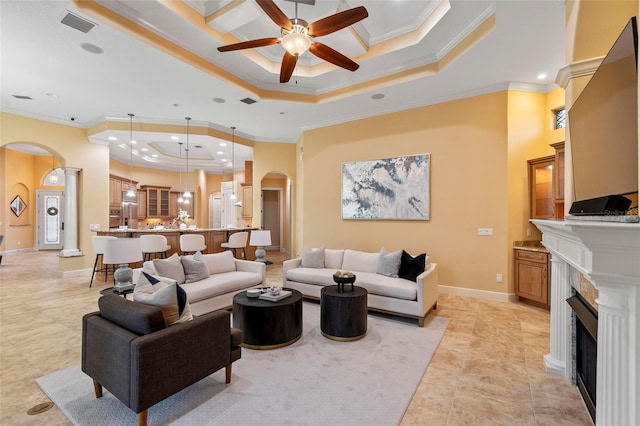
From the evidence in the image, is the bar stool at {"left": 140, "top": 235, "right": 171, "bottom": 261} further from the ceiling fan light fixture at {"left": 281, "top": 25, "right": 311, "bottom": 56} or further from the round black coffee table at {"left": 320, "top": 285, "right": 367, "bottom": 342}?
the ceiling fan light fixture at {"left": 281, "top": 25, "right": 311, "bottom": 56}

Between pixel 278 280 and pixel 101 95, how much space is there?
475cm

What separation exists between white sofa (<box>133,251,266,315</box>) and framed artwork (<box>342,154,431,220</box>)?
245 centimetres

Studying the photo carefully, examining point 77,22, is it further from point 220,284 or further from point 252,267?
point 252,267

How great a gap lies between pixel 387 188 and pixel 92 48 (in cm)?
492

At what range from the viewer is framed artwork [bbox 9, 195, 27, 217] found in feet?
31.8

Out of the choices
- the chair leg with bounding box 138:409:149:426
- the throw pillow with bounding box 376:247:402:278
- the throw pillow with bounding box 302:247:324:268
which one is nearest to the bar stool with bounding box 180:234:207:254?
the throw pillow with bounding box 302:247:324:268

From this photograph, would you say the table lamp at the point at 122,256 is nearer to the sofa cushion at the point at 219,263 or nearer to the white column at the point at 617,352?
the sofa cushion at the point at 219,263

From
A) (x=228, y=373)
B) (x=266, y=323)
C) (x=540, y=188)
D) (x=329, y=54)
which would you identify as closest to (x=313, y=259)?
(x=266, y=323)

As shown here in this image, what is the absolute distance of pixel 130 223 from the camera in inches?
419

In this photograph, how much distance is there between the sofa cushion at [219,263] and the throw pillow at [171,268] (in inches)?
17.0

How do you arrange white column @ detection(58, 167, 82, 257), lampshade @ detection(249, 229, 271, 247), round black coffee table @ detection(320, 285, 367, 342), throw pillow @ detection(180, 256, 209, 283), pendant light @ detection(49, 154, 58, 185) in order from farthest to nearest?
pendant light @ detection(49, 154, 58, 185) < white column @ detection(58, 167, 82, 257) < lampshade @ detection(249, 229, 271, 247) < throw pillow @ detection(180, 256, 209, 283) < round black coffee table @ detection(320, 285, 367, 342)

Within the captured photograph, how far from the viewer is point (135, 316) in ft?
6.53

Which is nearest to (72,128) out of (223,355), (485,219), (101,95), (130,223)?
(101,95)

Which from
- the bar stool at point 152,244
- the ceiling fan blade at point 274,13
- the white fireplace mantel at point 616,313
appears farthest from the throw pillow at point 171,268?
the white fireplace mantel at point 616,313
